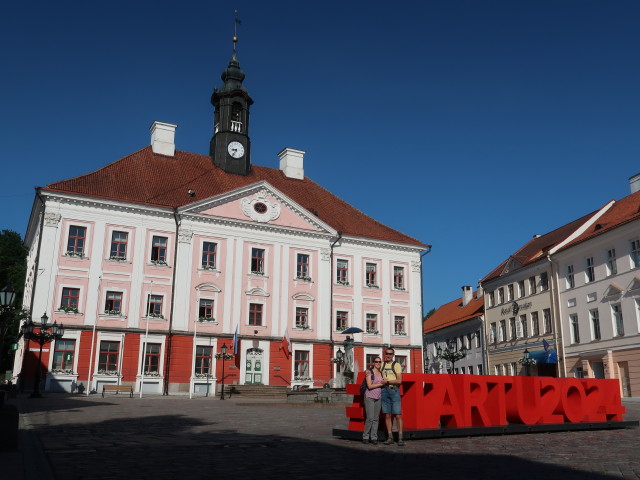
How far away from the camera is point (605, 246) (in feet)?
125

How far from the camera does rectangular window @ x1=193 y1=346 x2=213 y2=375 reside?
37.5 metres

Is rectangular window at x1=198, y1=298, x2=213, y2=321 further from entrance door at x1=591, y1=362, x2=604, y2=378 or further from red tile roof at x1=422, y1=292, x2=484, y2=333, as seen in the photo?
red tile roof at x1=422, y1=292, x2=484, y2=333

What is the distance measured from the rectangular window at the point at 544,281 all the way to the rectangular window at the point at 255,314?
20175 millimetres

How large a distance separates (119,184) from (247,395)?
1554 centimetres

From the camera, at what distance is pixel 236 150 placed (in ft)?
150

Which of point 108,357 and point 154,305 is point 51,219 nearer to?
point 154,305

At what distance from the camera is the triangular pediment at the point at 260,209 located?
132 feet

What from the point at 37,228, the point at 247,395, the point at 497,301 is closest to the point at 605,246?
the point at 497,301

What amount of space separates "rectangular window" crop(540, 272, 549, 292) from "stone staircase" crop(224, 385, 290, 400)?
2018 cm

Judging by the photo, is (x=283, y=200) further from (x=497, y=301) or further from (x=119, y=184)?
(x=497, y=301)

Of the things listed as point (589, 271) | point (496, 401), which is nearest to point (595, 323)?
point (589, 271)

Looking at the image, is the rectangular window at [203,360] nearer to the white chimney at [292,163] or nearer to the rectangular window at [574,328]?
the white chimney at [292,163]

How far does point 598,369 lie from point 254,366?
2131 centimetres

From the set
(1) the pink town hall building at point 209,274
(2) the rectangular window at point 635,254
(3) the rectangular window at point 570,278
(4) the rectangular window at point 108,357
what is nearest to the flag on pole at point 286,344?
(1) the pink town hall building at point 209,274
